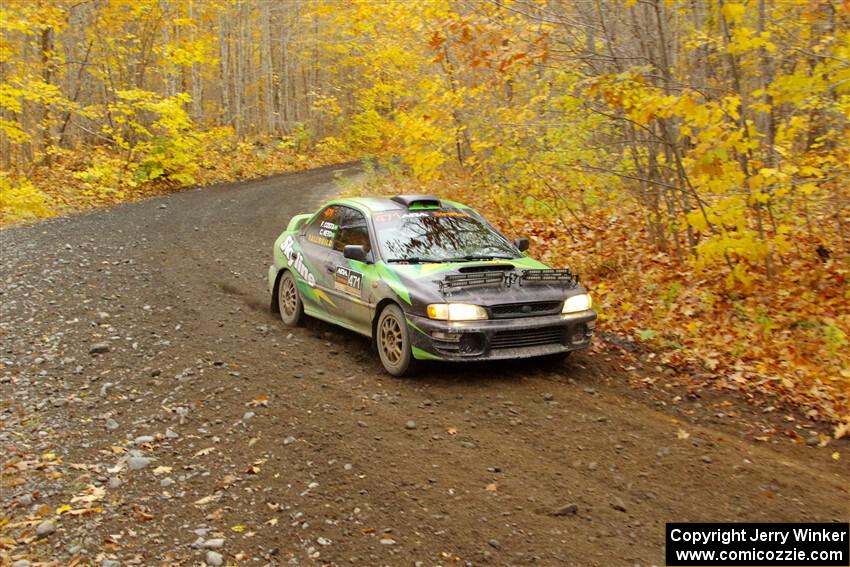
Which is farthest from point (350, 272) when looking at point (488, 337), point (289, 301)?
point (488, 337)

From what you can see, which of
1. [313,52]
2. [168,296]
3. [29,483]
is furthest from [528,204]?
[313,52]

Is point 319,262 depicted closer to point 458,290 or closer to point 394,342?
point 394,342

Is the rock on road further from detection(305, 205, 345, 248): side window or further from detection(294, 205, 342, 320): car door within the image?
detection(305, 205, 345, 248): side window

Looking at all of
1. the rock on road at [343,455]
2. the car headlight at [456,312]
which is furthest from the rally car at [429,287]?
the rock on road at [343,455]

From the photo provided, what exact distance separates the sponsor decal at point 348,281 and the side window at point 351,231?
0.30 meters

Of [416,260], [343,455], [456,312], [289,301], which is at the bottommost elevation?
[343,455]

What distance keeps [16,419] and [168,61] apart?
2125 centimetres

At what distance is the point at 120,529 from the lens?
14.2 feet

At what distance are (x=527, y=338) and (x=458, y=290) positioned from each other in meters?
0.80

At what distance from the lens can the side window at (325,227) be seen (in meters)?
8.38

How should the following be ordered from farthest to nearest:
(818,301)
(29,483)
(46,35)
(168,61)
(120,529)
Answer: (168,61)
(46,35)
(818,301)
(29,483)
(120,529)

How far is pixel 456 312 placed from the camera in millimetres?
6410

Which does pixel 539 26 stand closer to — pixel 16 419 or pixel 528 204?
pixel 528 204

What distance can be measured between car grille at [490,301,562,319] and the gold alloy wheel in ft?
3.15
